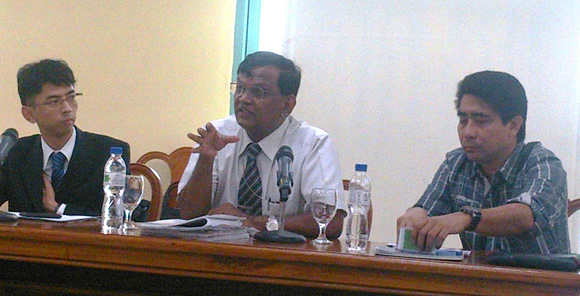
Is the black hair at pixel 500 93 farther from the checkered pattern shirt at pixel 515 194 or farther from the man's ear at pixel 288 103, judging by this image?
the man's ear at pixel 288 103

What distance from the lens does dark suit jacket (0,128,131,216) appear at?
232 cm

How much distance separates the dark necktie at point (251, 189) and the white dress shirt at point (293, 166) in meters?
0.02

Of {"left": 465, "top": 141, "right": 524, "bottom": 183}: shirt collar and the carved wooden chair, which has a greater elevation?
the carved wooden chair

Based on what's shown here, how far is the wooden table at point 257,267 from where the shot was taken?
3.92 ft

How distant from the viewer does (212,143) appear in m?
2.12

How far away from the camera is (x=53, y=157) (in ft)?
7.93

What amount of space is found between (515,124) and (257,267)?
104cm

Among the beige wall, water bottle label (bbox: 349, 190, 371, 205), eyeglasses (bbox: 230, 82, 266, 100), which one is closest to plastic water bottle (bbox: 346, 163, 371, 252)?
water bottle label (bbox: 349, 190, 371, 205)

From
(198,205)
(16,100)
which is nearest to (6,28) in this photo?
(16,100)

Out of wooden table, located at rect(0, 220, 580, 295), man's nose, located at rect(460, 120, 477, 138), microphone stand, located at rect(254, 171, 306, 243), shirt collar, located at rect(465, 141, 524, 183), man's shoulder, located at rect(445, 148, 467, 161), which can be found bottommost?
wooden table, located at rect(0, 220, 580, 295)

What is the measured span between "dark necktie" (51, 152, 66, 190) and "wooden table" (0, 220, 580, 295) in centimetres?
89

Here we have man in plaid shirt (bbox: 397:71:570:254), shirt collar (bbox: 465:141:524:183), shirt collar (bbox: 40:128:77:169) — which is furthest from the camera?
shirt collar (bbox: 40:128:77:169)

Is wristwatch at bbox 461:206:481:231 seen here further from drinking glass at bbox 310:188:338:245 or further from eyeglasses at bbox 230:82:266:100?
eyeglasses at bbox 230:82:266:100

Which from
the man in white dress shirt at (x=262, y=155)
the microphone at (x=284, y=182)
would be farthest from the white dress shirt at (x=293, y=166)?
the microphone at (x=284, y=182)
